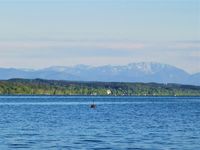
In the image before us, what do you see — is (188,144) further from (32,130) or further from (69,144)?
(32,130)

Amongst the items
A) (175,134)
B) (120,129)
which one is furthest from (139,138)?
(120,129)

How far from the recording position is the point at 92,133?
73750mm

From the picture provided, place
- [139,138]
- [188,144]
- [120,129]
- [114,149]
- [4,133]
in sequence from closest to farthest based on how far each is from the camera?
[114,149]
[188,144]
[139,138]
[4,133]
[120,129]

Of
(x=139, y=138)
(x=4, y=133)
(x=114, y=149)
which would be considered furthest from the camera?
(x=4, y=133)

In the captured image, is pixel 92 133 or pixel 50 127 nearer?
pixel 92 133

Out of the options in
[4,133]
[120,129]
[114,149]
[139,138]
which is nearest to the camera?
[114,149]

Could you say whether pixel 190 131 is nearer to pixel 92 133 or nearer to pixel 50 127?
pixel 92 133

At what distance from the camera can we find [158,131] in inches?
3031

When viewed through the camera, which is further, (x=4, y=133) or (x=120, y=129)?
(x=120, y=129)

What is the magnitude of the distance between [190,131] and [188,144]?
14.7 metres

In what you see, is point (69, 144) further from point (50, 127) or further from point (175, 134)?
point (50, 127)

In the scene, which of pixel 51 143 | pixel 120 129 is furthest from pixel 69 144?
pixel 120 129

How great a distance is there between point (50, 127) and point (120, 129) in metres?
7.95

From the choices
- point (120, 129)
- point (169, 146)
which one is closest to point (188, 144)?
point (169, 146)
